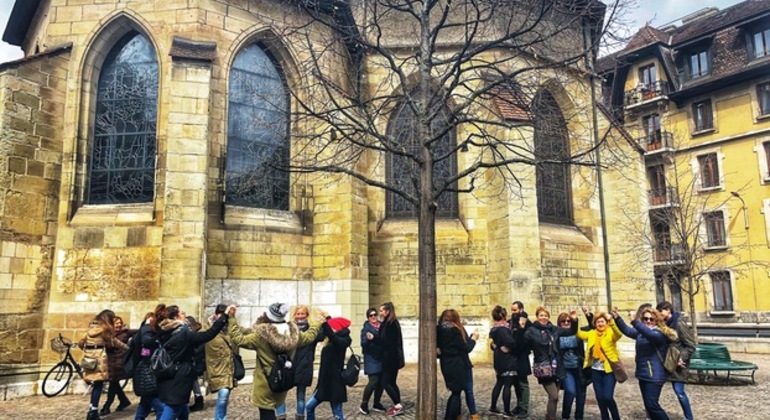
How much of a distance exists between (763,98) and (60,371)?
29.6 meters

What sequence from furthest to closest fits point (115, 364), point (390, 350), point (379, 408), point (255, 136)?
point (255, 136), point (379, 408), point (115, 364), point (390, 350)

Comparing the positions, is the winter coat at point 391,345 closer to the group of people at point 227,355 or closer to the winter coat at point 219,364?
the group of people at point 227,355

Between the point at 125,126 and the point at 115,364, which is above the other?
the point at 125,126

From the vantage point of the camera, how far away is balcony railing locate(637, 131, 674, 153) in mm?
29359

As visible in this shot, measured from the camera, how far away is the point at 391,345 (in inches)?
298

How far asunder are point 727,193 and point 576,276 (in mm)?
18193

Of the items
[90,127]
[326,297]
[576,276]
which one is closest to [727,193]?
[576,276]

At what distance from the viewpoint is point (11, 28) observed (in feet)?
45.0

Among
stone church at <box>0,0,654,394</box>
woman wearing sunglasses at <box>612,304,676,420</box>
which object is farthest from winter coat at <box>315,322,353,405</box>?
stone church at <box>0,0,654,394</box>

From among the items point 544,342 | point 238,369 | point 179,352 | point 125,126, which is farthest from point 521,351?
point 125,126

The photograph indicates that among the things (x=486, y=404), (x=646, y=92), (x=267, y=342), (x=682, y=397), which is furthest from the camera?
(x=646, y=92)

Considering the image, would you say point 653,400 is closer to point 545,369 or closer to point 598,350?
point 598,350

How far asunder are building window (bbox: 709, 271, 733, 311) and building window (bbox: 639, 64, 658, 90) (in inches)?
407

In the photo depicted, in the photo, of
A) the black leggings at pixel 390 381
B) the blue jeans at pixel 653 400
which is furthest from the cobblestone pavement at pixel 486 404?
the blue jeans at pixel 653 400
